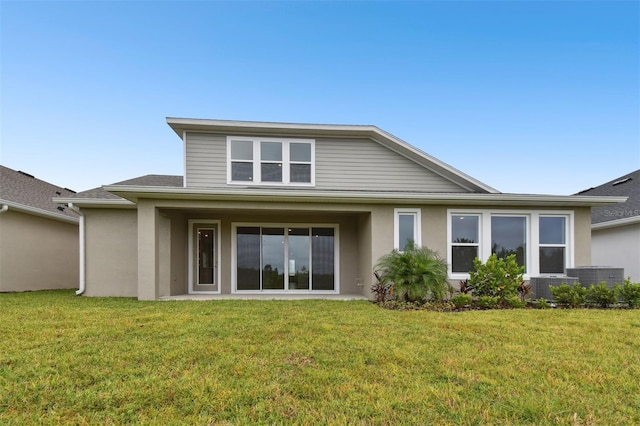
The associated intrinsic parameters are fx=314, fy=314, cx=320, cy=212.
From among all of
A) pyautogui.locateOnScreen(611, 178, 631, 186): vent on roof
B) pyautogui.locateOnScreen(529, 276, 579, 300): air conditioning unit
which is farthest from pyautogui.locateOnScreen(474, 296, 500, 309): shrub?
pyautogui.locateOnScreen(611, 178, 631, 186): vent on roof

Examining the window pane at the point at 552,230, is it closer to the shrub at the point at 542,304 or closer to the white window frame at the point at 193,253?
the shrub at the point at 542,304

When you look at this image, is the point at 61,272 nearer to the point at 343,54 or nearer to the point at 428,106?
the point at 343,54

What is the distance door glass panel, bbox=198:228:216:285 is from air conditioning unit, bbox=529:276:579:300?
367 inches

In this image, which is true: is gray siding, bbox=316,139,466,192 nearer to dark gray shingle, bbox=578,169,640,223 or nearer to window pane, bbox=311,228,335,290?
window pane, bbox=311,228,335,290

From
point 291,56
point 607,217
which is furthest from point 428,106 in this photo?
point 607,217

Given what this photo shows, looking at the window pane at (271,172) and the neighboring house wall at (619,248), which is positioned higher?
the window pane at (271,172)

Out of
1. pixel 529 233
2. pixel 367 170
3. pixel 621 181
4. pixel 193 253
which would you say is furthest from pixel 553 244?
pixel 193 253

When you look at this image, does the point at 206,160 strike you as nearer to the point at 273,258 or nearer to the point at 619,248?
the point at 273,258

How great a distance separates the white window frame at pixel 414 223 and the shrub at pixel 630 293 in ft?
15.2

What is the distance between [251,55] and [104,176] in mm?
11023

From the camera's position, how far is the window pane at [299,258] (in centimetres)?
1032

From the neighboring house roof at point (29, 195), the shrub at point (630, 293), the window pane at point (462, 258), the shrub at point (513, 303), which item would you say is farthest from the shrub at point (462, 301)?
the neighboring house roof at point (29, 195)

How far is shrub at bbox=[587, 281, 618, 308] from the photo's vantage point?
721cm

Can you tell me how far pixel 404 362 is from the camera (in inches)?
144
